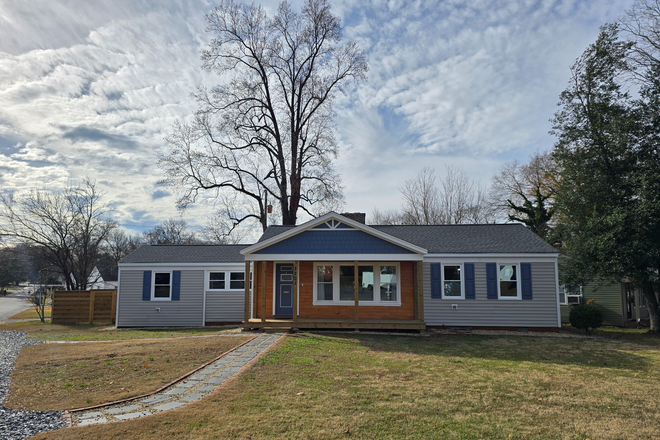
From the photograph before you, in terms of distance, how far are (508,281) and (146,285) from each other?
15.7 m

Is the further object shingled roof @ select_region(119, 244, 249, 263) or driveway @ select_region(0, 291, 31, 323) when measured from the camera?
driveway @ select_region(0, 291, 31, 323)

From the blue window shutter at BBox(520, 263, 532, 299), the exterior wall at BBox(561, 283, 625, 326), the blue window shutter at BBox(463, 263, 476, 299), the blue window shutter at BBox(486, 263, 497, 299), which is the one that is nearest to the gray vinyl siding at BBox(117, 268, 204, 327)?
the blue window shutter at BBox(463, 263, 476, 299)

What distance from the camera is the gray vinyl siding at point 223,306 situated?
18.2m

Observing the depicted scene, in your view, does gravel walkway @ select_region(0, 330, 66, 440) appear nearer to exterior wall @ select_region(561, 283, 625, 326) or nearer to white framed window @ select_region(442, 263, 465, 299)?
white framed window @ select_region(442, 263, 465, 299)

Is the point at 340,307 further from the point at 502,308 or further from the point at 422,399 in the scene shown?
the point at 422,399

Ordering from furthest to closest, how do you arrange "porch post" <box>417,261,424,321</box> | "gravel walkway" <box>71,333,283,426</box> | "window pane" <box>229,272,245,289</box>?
1. "window pane" <box>229,272,245,289</box>
2. "porch post" <box>417,261,424,321</box>
3. "gravel walkway" <box>71,333,283,426</box>

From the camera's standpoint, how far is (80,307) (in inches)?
816

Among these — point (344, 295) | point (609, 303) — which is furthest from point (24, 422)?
point (609, 303)

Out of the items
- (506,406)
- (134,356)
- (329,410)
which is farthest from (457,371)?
(134,356)

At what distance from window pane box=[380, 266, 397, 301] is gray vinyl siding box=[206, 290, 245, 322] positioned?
259 inches

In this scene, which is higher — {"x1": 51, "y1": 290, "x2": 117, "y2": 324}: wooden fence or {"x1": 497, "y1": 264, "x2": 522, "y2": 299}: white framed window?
{"x1": 497, "y1": 264, "x2": 522, "y2": 299}: white framed window

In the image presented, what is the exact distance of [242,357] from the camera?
32.2ft

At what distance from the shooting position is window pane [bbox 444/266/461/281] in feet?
51.6

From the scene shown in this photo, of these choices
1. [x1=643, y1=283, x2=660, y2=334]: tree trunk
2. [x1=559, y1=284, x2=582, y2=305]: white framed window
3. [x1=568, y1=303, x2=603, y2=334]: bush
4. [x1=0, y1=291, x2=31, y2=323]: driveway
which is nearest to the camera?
[x1=568, y1=303, x2=603, y2=334]: bush
